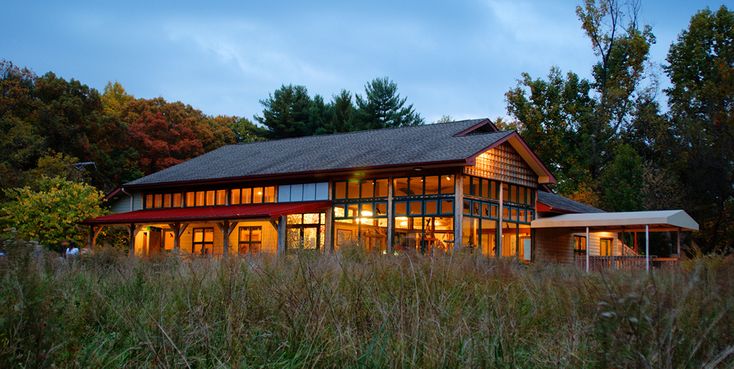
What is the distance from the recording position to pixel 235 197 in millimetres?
29859

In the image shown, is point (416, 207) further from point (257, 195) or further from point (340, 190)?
point (257, 195)

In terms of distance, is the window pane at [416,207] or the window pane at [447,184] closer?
the window pane at [447,184]

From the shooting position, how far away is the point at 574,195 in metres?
39.7

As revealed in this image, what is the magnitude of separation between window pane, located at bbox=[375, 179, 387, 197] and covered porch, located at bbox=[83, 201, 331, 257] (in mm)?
1839

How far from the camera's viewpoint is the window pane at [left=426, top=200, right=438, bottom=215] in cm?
2459

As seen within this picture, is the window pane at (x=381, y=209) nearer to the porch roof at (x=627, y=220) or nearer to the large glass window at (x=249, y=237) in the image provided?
the large glass window at (x=249, y=237)

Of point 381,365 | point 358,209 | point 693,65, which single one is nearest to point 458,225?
point 358,209

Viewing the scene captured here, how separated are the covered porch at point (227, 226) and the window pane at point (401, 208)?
258 centimetres

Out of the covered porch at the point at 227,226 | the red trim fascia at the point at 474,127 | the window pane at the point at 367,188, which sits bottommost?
the covered porch at the point at 227,226

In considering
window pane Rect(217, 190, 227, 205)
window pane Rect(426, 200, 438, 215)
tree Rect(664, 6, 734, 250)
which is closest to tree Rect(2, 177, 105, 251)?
window pane Rect(217, 190, 227, 205)

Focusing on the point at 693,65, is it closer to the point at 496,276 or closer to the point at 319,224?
the point at 319,224

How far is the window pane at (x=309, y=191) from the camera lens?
2723 centimetres

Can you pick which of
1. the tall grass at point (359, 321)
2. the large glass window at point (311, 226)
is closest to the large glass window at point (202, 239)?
the large glass window at point (311, 226)

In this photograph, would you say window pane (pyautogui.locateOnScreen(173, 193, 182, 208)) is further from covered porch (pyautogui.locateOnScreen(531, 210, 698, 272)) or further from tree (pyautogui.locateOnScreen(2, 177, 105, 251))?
covered porch (pyautogui.locateOnScreen(531, 210, 698, 272))
